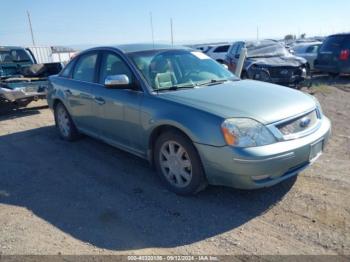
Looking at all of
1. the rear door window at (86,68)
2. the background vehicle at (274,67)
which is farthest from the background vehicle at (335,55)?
the rear door window at (86,68)

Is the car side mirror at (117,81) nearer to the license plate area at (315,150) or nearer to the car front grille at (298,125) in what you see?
the car front grille at (298,125)

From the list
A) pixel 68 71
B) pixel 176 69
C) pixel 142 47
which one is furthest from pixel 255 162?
pixel 68 71

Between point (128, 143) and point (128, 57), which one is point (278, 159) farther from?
point (128, 57)

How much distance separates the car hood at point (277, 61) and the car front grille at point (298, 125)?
7.05 m

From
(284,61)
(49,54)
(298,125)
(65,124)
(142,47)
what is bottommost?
(65,124)

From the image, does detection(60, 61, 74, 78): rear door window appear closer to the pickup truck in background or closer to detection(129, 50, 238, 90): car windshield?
detection(129, 50, 238, 90): car windshield

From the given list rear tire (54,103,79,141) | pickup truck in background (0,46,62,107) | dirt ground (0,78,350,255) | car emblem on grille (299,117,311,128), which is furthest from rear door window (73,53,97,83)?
pickup truck in background (0,46,62,107)

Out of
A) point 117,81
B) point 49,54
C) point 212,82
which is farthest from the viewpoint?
point 49,54

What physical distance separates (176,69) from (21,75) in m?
7.01

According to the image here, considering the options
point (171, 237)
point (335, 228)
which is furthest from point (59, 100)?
point (335, 228)

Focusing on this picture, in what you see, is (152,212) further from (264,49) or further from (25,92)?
(264,49)

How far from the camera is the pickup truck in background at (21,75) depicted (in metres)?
8.20

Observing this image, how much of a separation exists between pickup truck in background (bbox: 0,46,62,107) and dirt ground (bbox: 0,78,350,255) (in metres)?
3.45

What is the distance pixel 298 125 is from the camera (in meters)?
3.57
